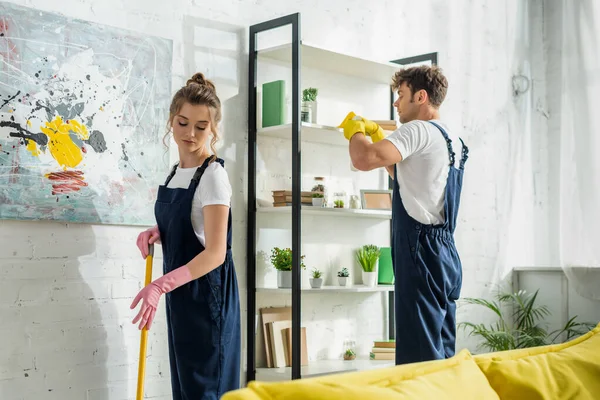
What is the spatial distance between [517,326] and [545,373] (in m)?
3.67

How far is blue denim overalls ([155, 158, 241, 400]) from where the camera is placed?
267 centimetres

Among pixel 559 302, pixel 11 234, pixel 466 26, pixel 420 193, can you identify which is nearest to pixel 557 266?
pixel 559 302

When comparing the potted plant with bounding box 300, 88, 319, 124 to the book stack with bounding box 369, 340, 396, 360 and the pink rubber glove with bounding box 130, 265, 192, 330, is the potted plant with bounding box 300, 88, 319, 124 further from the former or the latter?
the pink rubber glove with bounding box 130, 265, 192, 330

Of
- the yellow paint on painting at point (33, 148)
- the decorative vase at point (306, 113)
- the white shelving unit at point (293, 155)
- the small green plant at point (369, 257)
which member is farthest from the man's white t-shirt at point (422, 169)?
the yellow paint on painting at point (33, 148)

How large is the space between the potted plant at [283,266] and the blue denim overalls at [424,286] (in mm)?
721

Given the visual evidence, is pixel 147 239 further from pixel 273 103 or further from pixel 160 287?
pixel 273 103

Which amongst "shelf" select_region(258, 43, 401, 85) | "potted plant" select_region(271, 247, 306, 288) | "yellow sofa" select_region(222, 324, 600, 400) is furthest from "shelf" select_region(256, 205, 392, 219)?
"yellow sofa" select_region(222, 324, 600, 400)

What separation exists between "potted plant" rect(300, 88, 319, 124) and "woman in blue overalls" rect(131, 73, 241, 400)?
40.9 inches

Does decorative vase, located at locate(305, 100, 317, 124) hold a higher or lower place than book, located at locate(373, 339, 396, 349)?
higher

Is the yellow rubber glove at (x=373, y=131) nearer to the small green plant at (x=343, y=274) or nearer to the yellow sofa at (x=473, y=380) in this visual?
the small green plant at (x=343, y=274)

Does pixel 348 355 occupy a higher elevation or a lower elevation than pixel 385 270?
lower

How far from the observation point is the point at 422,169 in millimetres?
3162

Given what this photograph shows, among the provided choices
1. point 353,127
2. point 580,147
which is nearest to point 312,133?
point 353,127

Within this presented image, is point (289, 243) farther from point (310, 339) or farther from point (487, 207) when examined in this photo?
point (487, 207)
